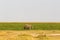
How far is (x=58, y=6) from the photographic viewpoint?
1228 mm

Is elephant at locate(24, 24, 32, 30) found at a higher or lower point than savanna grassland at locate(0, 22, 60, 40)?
higher

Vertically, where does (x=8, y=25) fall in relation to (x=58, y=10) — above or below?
below

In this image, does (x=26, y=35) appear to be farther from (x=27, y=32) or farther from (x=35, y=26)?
(x=35, y=26)

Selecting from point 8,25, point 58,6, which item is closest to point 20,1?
point 8,25

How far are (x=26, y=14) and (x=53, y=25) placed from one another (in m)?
0.32

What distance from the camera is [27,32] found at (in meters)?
1.04

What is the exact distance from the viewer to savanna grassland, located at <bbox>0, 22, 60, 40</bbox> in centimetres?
101

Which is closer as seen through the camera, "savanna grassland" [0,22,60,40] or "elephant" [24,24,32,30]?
"savanna grassland" [0,22,60,40]

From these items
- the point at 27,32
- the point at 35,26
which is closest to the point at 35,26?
the point at 35,26

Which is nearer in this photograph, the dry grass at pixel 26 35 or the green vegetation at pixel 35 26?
the dry grass at pixel 26 35

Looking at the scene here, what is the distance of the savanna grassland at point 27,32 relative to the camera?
3.31 ft

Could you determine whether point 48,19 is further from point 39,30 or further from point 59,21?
point 39,30

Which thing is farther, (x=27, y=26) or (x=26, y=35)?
(x=27, y=26)

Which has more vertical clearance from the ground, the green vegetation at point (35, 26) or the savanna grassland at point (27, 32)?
the green vegetation at point (35, 26)
